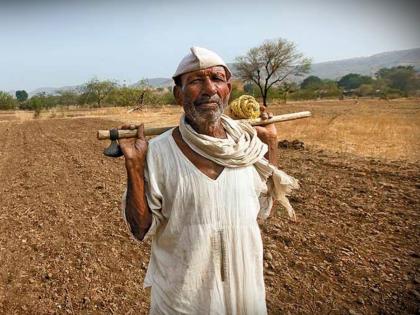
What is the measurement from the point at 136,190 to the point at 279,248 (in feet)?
11.0

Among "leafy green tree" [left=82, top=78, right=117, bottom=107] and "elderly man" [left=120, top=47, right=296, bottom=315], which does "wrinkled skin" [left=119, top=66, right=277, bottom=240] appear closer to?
"elderly man" [left=120, top=47, right=296, bottom=315]

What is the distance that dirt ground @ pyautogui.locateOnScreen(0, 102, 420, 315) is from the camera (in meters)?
3.59

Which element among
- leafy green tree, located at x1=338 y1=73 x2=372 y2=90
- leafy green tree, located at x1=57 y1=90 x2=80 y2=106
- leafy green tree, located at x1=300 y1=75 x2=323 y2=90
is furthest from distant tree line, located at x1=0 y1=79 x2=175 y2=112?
leafy green tree, located at x1=338 y1=73 x2=372 y2=90

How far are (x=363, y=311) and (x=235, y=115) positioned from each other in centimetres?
233

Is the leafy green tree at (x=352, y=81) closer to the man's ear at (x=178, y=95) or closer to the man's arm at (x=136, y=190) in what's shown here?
the man's ear at (x=178, y=95)

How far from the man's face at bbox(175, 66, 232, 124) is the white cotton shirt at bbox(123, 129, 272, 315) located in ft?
0.50

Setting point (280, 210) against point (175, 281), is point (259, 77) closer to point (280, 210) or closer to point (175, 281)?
point (280, 210)

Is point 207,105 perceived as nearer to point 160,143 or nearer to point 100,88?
point 160,143

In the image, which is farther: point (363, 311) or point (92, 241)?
point (92, 241)

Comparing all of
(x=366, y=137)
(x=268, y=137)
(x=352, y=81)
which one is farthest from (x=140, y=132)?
(x=352, y=81)

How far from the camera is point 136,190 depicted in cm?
145

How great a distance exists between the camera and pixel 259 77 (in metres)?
32.2

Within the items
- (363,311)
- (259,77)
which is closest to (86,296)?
(363,311)

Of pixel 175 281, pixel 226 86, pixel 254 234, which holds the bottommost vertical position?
A: pixel 175 281
